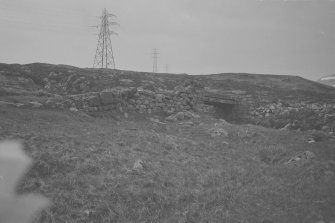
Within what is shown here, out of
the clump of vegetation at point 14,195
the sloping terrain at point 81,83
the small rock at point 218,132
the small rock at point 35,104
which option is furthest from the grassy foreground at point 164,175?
the sloping terrain at point 81,83

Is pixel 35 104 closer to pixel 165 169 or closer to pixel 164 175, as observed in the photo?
pixel 165 169

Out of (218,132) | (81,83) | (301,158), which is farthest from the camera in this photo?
(81,83)

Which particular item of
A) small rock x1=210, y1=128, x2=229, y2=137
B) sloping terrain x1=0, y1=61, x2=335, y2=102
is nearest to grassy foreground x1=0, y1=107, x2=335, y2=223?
small rock x1=210, y1=128, x2=229, y2=137

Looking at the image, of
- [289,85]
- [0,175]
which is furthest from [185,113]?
[289,85]

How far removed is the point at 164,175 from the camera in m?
9.88

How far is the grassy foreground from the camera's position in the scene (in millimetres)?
7516

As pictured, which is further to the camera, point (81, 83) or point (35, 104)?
point (81, 83)

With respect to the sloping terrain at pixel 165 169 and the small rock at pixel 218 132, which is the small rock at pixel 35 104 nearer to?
the sloping terrain at pixel 165 169

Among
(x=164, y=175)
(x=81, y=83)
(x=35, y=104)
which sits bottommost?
(x=164, y=175)

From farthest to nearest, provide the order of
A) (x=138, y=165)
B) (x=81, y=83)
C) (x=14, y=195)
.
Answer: (x=81, y=83), (x=138, y=165), (x=14, y=195)

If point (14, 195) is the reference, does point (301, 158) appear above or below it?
above

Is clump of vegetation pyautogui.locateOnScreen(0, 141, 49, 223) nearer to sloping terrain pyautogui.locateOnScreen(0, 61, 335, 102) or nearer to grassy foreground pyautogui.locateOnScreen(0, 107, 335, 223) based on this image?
grassy foreground pyautogui.locateOnScreen(0, 107, 335, 223)

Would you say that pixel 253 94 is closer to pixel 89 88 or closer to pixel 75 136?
pixel 89 88

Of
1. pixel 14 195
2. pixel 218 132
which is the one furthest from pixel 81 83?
pixel 14 195
